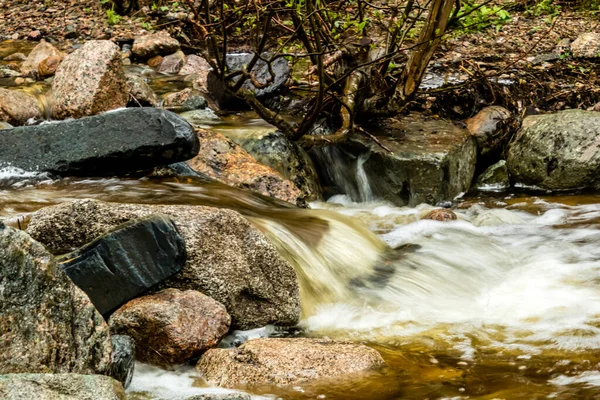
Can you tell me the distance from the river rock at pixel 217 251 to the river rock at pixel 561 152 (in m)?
4.43

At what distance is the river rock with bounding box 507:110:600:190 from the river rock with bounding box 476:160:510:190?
0.18 metres

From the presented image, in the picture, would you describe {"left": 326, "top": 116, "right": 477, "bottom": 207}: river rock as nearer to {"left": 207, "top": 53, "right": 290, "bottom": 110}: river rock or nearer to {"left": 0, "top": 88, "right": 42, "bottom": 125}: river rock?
{"left": 207, "top": 53, "right": 290, "bottom": 110}: river rock

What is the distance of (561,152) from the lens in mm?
7984

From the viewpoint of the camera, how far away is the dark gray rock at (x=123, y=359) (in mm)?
3417

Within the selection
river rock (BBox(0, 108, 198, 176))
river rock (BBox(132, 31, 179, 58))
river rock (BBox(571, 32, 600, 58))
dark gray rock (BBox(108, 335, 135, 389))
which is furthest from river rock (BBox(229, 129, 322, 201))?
river rock (BBox(132, 31, 179, 58))

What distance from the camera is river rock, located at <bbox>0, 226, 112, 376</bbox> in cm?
287

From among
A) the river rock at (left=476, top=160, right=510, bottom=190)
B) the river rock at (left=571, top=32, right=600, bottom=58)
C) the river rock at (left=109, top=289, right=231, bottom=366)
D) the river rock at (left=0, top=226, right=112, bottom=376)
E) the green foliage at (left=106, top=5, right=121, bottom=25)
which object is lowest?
the river rock at (left=109, top=289, right=231, bottom=366)

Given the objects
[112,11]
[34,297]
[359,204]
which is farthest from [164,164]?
[112,11]

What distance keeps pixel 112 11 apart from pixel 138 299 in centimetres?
1136

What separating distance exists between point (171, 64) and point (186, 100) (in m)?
2.93

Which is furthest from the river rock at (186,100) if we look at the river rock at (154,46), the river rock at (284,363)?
the river rock at (284,363)

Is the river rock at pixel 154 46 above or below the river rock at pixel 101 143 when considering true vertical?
above

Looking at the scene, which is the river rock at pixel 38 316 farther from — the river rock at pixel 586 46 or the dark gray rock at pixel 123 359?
the river rock at pixel 586 46

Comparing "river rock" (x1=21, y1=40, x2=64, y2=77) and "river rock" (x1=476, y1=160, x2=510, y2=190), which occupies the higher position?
"river rock" (x1=21, y1=40, x2=64, y2=77)
